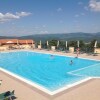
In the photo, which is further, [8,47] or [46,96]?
[8,47]

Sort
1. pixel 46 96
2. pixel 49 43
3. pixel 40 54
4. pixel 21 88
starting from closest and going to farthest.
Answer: pixel 46 96 → pixel 21 88 → pixel 40 54 → pixel 49 43

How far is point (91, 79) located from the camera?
11.1m

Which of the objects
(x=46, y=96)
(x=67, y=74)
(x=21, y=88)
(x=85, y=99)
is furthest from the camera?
(x=67, y=74)

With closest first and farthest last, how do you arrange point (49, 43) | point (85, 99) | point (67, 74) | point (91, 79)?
point (85, 99) → point (91, 79) → point (67, 74) → point (49, 43)

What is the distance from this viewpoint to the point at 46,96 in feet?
27.3

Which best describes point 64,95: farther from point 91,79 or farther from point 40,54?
point 40,54

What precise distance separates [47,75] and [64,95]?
5778 millimetres

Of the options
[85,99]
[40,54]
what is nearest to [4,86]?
[85,99]

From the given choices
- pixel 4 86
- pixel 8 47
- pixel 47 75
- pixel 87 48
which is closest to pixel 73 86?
pixel 4 86

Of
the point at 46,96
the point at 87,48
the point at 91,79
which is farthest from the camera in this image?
the point at 87,48

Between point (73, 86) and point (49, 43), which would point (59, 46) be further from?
point (73, 86)

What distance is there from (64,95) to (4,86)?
139 inches

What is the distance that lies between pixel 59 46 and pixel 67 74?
44.5ft

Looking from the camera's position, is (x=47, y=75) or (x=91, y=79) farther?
(x=47, y=75)
